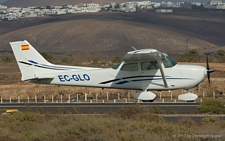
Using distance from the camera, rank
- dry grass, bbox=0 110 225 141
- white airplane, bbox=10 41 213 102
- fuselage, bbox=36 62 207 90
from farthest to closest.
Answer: fuselage, bbox=36 62 207 90 → white airplane, bbox=10 41 213 102 → dry grass, bbox=0 110 225 141

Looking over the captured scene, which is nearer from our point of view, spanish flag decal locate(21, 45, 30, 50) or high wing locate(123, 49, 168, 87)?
high wing locate(123, 49, 168, 87)

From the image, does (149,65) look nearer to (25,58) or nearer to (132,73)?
(132,73)

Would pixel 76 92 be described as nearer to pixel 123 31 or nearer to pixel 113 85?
pixel 113 85

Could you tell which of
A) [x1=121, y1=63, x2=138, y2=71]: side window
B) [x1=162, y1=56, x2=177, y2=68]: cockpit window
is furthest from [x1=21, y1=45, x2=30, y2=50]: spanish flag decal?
[x1=162, y1=56, x2=177, y2=68]: cockpit window

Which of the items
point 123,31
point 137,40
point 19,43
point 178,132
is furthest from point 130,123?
point 123,31

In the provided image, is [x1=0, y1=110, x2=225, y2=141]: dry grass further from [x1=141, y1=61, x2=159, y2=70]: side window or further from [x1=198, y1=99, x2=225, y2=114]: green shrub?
[x1=141, y1=61, x2=159, y2=70]: side window

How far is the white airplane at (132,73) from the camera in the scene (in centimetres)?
2319

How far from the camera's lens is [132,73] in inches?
931

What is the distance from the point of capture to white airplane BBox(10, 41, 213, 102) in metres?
23.2

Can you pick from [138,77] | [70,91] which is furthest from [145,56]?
[70,91]

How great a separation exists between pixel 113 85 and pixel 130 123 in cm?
888

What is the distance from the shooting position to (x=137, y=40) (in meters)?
154

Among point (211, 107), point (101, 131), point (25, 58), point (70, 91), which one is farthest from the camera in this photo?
point (70, 91)

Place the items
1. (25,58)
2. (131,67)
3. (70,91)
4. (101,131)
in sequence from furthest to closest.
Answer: (70,91)
(25,58)
(131,67)
(101,131)
